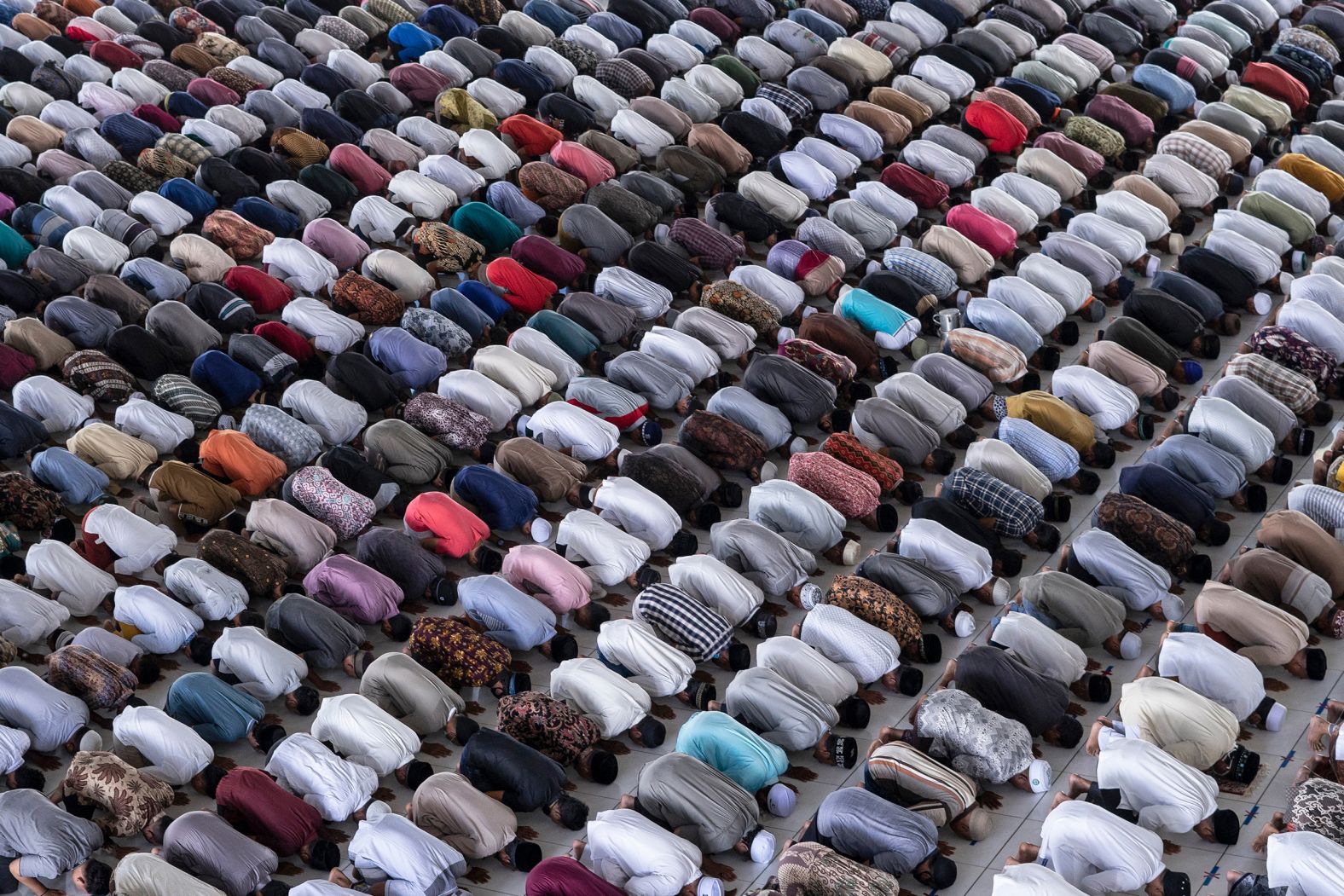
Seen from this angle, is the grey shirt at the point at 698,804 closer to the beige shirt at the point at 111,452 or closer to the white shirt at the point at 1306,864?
the white shirt at the point at 1306,864

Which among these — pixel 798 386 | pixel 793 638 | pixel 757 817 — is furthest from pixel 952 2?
pixel 757 817

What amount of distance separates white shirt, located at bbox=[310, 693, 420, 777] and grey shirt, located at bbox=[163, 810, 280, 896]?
1053 millimetres

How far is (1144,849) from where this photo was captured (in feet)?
39.5

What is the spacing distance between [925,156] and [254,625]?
31.6 ft

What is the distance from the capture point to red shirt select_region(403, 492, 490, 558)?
1536cm

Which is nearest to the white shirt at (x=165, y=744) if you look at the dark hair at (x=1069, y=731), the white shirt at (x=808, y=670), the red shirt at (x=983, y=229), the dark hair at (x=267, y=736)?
the dark hair at (x=267, y=736)

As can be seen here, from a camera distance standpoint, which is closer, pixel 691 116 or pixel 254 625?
pixel 254 625

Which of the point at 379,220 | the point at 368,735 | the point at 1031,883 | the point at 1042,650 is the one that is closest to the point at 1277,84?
the point at 379,220

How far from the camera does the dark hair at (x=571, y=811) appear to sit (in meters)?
13.0

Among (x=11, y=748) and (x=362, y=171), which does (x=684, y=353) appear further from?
(x=11, y=748)

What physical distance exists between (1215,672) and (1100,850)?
201cm

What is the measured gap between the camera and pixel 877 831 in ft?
40.5

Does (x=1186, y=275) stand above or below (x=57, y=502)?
above

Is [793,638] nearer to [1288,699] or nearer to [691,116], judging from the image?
[1288,699]
